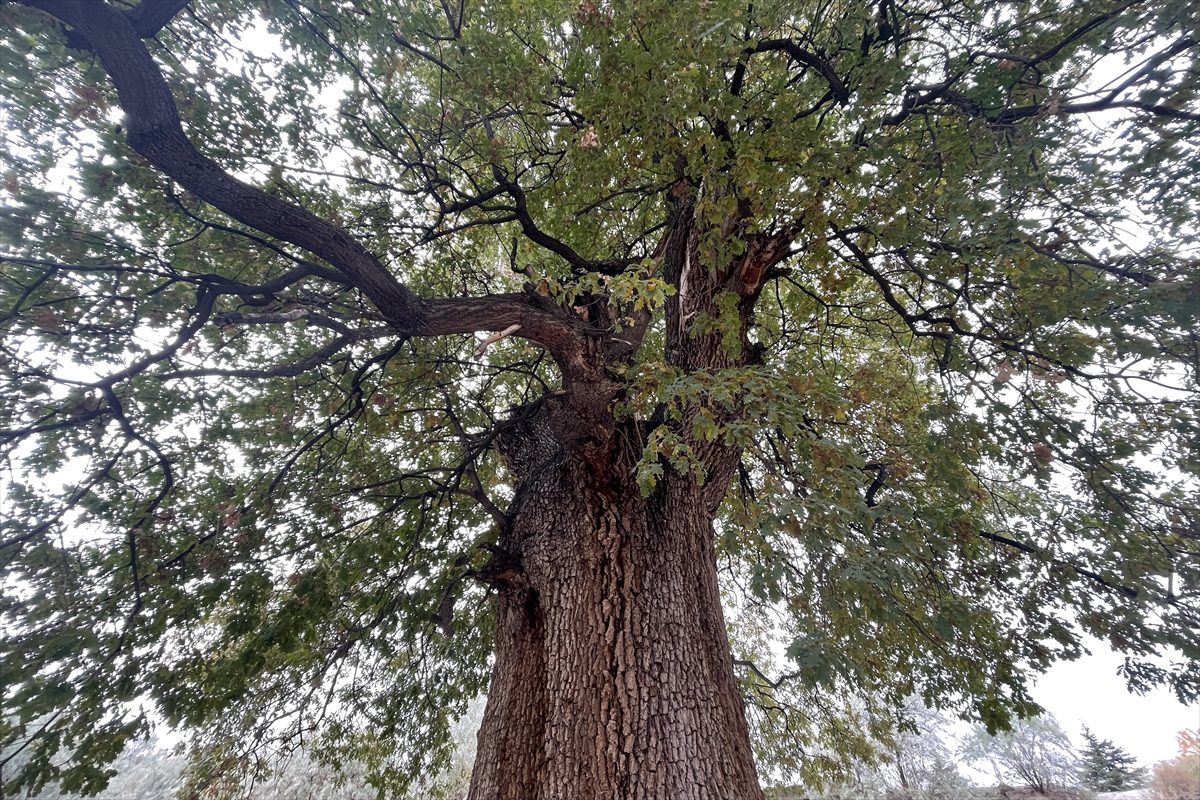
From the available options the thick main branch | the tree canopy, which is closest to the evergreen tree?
the tree canopy

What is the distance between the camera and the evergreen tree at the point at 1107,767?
45.2 ft

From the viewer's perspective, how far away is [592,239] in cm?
477

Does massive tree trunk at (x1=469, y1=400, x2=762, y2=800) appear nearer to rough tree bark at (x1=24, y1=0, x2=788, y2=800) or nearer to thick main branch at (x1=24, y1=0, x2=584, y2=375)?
rough tree bark at (x1=24, y1=0, x2=788, y2=800)

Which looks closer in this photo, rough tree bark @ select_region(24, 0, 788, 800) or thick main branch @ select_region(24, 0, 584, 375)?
thick main branch @ select_region(24, 0, 584, 375)

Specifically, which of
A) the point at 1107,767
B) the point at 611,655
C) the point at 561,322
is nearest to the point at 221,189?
the point at 561,322

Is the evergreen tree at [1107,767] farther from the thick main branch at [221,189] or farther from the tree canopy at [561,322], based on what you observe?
the thick main branch at [221,189]

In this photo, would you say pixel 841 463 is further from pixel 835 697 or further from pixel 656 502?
pixel 835 697

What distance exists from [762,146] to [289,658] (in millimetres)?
5507

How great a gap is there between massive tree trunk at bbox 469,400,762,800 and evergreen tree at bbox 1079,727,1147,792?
19.4m

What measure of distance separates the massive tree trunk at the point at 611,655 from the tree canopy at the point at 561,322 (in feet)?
1.22

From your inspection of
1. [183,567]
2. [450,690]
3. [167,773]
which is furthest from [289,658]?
[167,773]

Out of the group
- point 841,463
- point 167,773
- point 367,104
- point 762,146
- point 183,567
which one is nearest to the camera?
point 841,463

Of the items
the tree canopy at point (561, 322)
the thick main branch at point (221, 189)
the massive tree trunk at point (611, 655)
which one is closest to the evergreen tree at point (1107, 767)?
the tree canopy at point (561, 322)

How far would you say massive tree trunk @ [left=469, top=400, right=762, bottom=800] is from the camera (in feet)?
7.88
